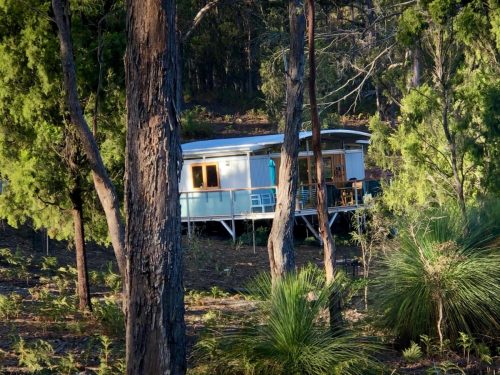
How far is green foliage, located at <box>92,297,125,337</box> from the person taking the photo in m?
10.7

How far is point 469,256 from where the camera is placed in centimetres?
1019

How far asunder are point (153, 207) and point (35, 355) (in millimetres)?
3016

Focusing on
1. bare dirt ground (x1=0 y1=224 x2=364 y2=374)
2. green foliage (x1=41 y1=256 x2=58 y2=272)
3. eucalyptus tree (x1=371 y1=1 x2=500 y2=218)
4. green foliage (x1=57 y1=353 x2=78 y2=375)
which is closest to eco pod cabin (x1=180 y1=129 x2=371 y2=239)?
bare dirt ground (x1=0 y1=224 x2=364 y2=374)

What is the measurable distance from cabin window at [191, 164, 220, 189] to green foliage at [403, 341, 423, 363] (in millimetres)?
19809

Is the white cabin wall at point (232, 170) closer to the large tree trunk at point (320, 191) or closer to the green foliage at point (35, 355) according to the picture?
the large tree trunk at point (320, 191)

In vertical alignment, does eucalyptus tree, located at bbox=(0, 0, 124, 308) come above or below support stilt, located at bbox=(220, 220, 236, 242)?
above

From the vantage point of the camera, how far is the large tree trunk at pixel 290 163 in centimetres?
1130

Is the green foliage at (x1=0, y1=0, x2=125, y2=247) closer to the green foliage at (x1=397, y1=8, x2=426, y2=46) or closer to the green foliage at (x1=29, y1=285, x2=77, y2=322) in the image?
the green foliage at (x1=29, y1=285, x2=77, y2=322)

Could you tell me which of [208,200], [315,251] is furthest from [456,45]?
[208,200]

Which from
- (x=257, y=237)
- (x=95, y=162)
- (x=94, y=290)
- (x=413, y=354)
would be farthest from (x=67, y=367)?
(x=257, y=237)

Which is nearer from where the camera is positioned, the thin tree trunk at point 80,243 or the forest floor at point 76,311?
the forest floor at point 76,311

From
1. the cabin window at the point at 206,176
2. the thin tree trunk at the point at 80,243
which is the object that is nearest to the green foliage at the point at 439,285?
the thin tree trunk at the point at 80,243

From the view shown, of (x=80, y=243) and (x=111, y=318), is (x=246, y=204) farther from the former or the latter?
(x=111, y=318)

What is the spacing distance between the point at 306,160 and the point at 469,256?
20271 millimetres
